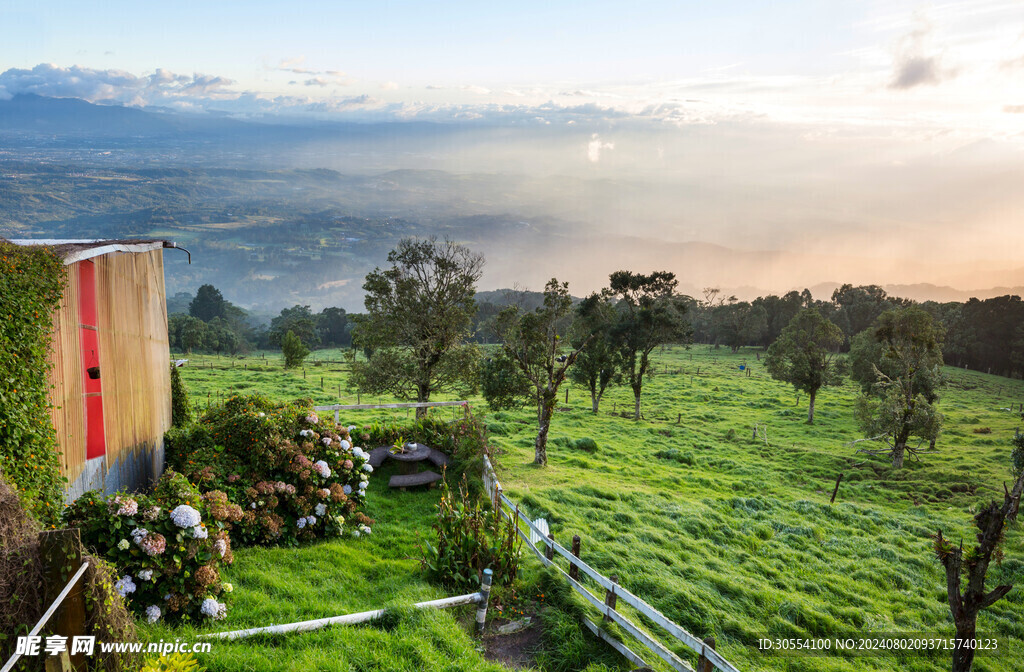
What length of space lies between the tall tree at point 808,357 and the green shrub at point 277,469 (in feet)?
103

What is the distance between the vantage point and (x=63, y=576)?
4297 mm

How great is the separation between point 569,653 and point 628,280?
3086 centimetres

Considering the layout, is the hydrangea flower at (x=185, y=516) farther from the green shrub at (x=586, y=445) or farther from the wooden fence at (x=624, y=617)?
the green shrub at (x=586, y=445)

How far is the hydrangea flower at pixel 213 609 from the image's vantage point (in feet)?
20.6

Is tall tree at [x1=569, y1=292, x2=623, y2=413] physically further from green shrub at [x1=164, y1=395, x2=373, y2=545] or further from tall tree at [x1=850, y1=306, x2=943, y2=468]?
green shrub at [x1=164, y1=395, x2=373, y2=545]

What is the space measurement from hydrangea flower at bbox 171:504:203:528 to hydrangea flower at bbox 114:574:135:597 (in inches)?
28.3

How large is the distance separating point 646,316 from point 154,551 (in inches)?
1260

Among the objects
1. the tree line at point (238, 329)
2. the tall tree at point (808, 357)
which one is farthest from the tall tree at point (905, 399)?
the tree line at point (238, 329)

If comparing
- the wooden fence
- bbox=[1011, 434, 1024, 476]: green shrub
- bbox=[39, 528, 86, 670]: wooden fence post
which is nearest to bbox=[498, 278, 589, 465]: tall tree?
the wooden fence

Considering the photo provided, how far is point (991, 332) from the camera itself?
65.9m

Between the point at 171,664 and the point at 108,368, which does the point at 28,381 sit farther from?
the point at 171,664

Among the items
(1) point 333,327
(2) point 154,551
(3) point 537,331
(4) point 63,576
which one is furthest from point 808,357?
(1) point 333,327

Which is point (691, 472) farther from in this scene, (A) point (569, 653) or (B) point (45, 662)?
(B) point (45, 662)

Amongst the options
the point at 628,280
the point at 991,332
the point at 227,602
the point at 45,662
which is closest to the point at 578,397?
the point at 628,280
